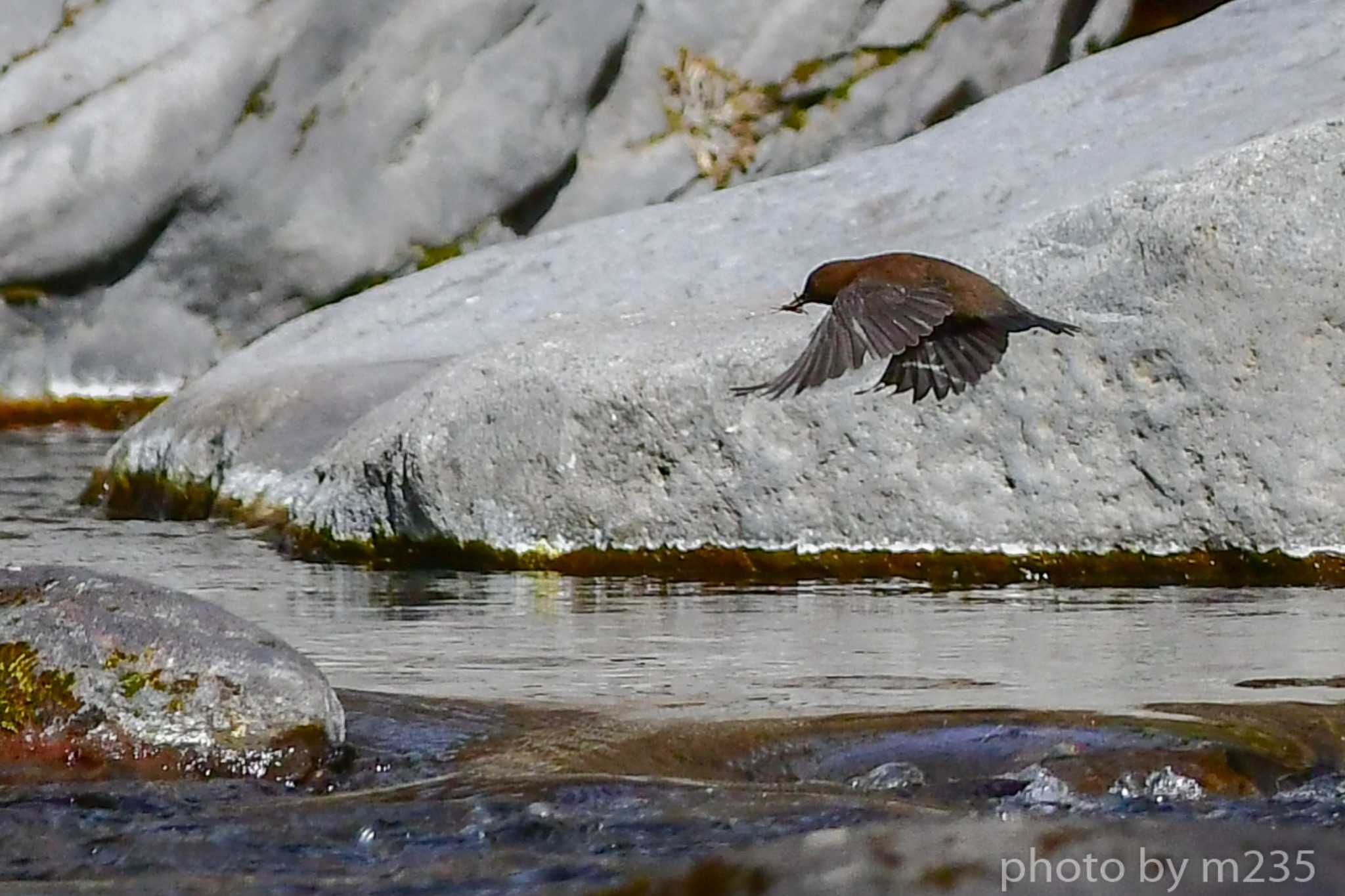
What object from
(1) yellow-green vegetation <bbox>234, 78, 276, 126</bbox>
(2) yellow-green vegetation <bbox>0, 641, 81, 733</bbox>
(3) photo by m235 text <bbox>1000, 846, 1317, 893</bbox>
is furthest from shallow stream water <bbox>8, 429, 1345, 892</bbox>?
(1) yellow-green vegetation <bbox>234, 78, 276, 126</bbox>

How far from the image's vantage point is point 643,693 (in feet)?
14.1

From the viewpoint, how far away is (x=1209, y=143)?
633cm

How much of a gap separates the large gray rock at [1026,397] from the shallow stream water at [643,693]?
232 millimetres

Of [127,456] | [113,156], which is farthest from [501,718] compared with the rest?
[113,156]

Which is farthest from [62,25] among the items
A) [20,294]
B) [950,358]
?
[950,358]

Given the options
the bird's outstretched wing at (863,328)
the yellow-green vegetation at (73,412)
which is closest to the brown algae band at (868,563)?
the bird's outstretched wing at (863,328)

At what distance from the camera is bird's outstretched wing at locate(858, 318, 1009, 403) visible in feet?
18.4

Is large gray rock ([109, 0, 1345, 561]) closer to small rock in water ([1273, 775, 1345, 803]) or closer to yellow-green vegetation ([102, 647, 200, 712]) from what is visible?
small rock in water ([1273, 775, 1345, 803])

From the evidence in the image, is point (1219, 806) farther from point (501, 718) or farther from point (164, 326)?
point (164, 326)

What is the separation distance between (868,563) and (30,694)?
3.02m

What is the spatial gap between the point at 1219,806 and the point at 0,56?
10.2 metres

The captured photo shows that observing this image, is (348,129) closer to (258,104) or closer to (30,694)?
(258,104)

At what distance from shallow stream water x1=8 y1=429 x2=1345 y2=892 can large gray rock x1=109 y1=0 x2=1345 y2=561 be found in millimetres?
232

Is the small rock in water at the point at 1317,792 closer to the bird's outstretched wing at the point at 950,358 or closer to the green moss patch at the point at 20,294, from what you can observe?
the bird's outstretched wing at the point at 950,358
